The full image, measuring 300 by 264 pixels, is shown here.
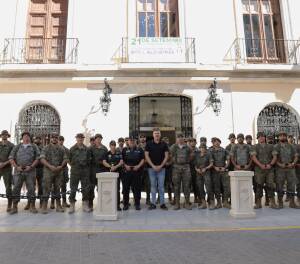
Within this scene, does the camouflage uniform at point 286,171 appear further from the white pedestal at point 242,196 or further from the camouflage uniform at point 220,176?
the white pedestal at point 242,196

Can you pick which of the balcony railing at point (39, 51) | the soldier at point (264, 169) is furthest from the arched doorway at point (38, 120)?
the soldier at point (264, 169)

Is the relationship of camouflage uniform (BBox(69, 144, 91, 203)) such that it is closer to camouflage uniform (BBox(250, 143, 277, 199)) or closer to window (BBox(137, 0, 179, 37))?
camouflage uniform (BBox(250, 143, 277, 199))

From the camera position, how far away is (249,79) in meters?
11.5

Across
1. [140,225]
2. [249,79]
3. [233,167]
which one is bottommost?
[140,225]

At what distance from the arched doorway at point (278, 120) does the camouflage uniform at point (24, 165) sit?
8019mm

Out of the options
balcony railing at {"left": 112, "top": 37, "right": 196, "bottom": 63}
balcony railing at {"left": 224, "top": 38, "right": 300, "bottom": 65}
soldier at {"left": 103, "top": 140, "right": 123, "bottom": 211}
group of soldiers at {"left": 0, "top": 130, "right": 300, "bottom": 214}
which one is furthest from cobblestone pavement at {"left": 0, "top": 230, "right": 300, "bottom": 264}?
balcony railing at {"left": 224, "top": 38, "right": 300, "bottom": 65}

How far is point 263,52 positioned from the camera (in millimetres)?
12195

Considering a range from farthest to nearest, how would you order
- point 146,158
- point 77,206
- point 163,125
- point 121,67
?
point 163,125, point 121,67, point 77,206, point 146,158

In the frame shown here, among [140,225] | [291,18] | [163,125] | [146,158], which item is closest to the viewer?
[140,225]

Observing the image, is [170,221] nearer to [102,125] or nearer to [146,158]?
[146,158]

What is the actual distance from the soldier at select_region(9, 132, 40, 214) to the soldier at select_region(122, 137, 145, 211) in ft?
7.38

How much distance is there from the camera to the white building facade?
11180 millimetres

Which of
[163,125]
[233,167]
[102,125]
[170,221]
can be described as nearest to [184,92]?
[163,125]

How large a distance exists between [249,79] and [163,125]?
4.20m
